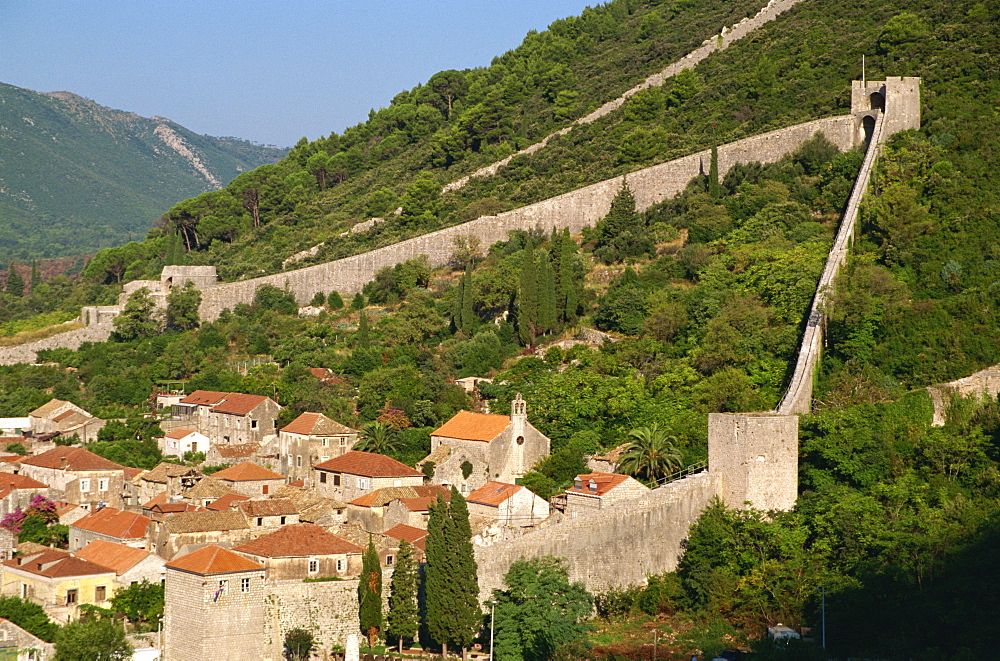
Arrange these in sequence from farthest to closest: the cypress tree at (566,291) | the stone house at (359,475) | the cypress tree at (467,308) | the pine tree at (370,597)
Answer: the cypress tree at (467,308), the cypress tree at (566,291), the stone house at (359,475), the pine tree at (370,597)

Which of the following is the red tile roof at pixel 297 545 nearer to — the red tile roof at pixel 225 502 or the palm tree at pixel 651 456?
the red tile roof at pixel 225 502

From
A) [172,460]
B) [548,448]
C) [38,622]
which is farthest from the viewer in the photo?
[172,460]

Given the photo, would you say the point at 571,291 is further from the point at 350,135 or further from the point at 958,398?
the point at 350,135

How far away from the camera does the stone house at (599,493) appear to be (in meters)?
30.6

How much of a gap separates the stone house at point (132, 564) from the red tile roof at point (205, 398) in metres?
12.0

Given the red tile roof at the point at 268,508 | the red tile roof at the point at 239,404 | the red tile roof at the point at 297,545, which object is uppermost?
the red tile roof at the point at 239,404

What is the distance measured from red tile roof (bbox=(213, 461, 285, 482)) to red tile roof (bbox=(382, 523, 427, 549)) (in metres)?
7.54

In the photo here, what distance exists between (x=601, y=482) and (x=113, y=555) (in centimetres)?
1367

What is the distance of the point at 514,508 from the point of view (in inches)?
1321

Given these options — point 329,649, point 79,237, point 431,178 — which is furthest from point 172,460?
point 79,237

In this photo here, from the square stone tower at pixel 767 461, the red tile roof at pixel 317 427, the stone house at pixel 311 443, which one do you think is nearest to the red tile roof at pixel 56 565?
the stone house at pixel 311 443

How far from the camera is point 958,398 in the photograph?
29.8 meters

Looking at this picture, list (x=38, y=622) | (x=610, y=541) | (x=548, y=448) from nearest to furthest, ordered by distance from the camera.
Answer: (x=610, y=541)
(x=38, y=622)
(x=548, y=448)

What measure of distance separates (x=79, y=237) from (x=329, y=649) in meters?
157
